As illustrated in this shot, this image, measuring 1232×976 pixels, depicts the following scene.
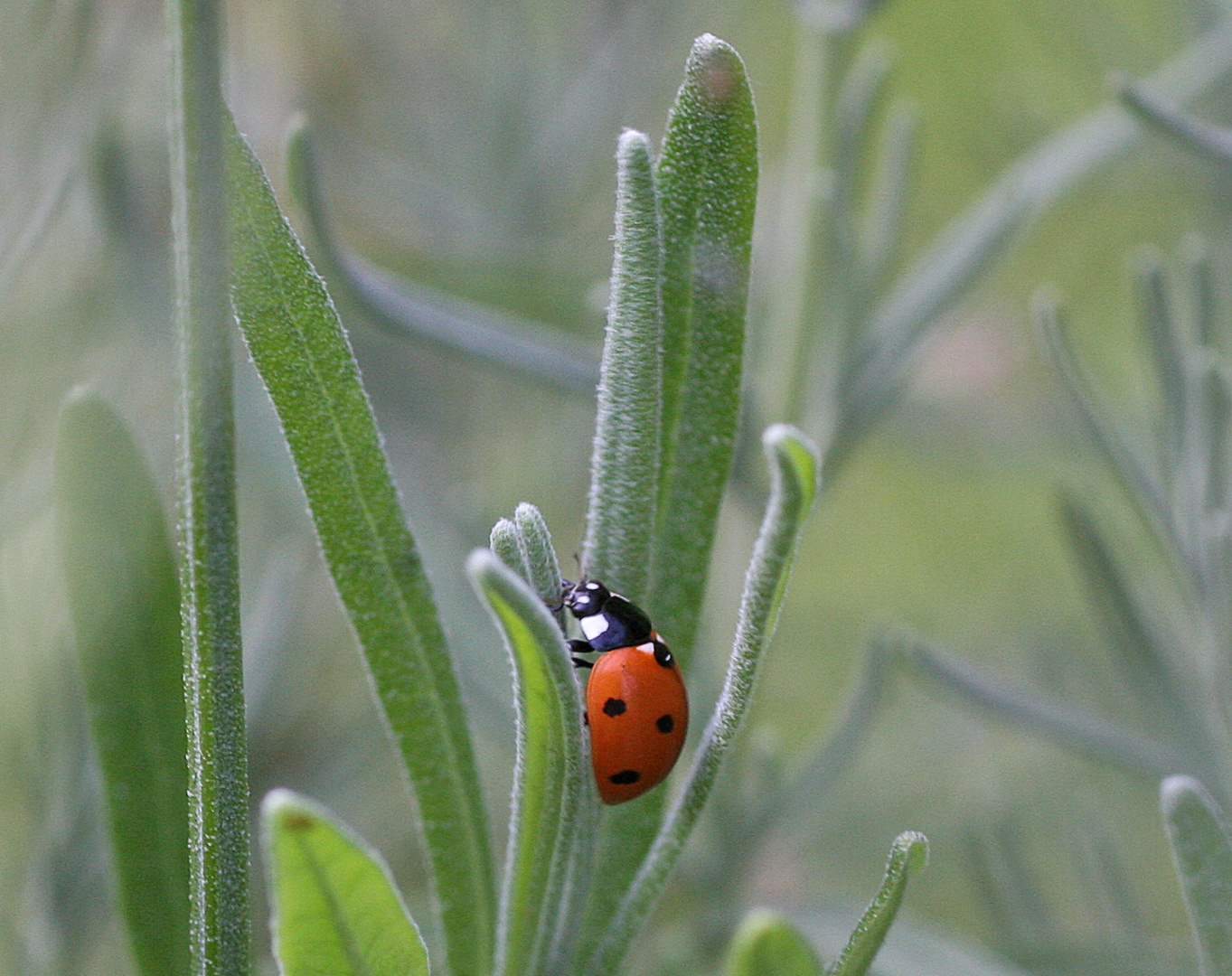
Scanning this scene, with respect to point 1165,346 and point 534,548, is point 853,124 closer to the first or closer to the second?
point 1165,346

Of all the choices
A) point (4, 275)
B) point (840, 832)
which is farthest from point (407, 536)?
point (840, 832)

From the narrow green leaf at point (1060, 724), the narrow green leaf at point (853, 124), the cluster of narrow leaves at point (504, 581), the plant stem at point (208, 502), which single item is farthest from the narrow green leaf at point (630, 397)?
the narrow green leaf at point (853, 124)

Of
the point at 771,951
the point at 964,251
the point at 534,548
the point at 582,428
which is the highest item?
the point at 964,251

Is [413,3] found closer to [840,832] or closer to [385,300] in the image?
[385,300]

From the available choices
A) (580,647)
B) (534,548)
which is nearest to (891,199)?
(580,647)

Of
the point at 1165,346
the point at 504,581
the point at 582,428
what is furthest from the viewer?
the point at 582,428

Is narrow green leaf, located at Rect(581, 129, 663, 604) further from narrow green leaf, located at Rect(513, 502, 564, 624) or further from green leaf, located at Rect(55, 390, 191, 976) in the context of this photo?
green leaf, located at Rect(55, 390, 191, 976)

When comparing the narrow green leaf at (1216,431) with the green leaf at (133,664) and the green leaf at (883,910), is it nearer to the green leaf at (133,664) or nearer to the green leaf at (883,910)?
the green leaf at (883,910)

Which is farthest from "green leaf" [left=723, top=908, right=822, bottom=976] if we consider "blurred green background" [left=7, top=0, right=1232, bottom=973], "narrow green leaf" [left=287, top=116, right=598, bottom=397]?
"narrow green leaf" [left=287, top=116, right=598, bottom=397]
